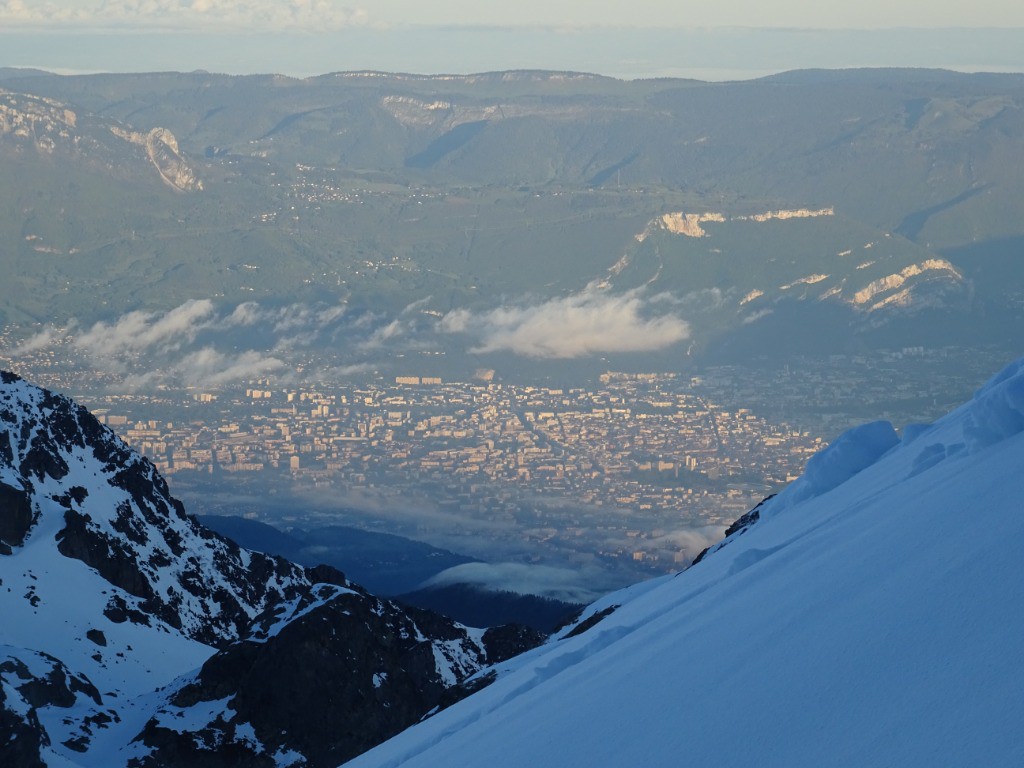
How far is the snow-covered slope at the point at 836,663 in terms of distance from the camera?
48.9ft

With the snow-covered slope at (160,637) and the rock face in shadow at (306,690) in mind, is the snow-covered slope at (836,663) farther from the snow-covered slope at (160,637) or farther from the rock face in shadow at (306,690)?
the rock face in shadow at (306,690)

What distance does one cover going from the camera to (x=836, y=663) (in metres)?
16.6

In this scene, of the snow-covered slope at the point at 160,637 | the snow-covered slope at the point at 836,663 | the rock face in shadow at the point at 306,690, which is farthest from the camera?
the snow-covered slope at the point at 160,637

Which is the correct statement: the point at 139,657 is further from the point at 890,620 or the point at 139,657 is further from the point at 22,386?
the point at 890,620

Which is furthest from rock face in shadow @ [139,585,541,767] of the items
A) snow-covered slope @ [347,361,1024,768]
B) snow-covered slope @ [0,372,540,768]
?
snow-covered slope @ [347,361,1024,768]

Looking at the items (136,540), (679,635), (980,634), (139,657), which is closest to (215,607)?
(136,540)

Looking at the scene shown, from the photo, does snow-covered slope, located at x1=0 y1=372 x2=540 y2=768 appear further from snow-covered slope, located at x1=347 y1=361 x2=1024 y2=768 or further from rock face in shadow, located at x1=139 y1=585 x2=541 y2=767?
snow-covered slope, located at x1=347 y1=361 x2=1024 y2=768

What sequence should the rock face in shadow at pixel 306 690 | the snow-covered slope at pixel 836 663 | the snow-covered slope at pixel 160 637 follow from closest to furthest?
the snow-covered slope at pixel 836 663 → the rock face in shadow at pixel 306 690 → the snow-covered slope at pixel 160 637

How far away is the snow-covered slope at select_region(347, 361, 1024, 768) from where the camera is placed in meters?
14.9

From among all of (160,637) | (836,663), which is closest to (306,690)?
(160,637)

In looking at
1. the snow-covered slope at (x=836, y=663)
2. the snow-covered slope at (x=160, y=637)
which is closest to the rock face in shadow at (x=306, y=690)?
the snow-covered slope at (x=160, y=637)

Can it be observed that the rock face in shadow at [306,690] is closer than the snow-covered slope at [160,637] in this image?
Yes

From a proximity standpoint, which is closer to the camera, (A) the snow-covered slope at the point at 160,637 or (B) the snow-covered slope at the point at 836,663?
(B) the snow-covered slope at the point at 836,663

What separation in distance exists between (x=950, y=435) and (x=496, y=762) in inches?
545
